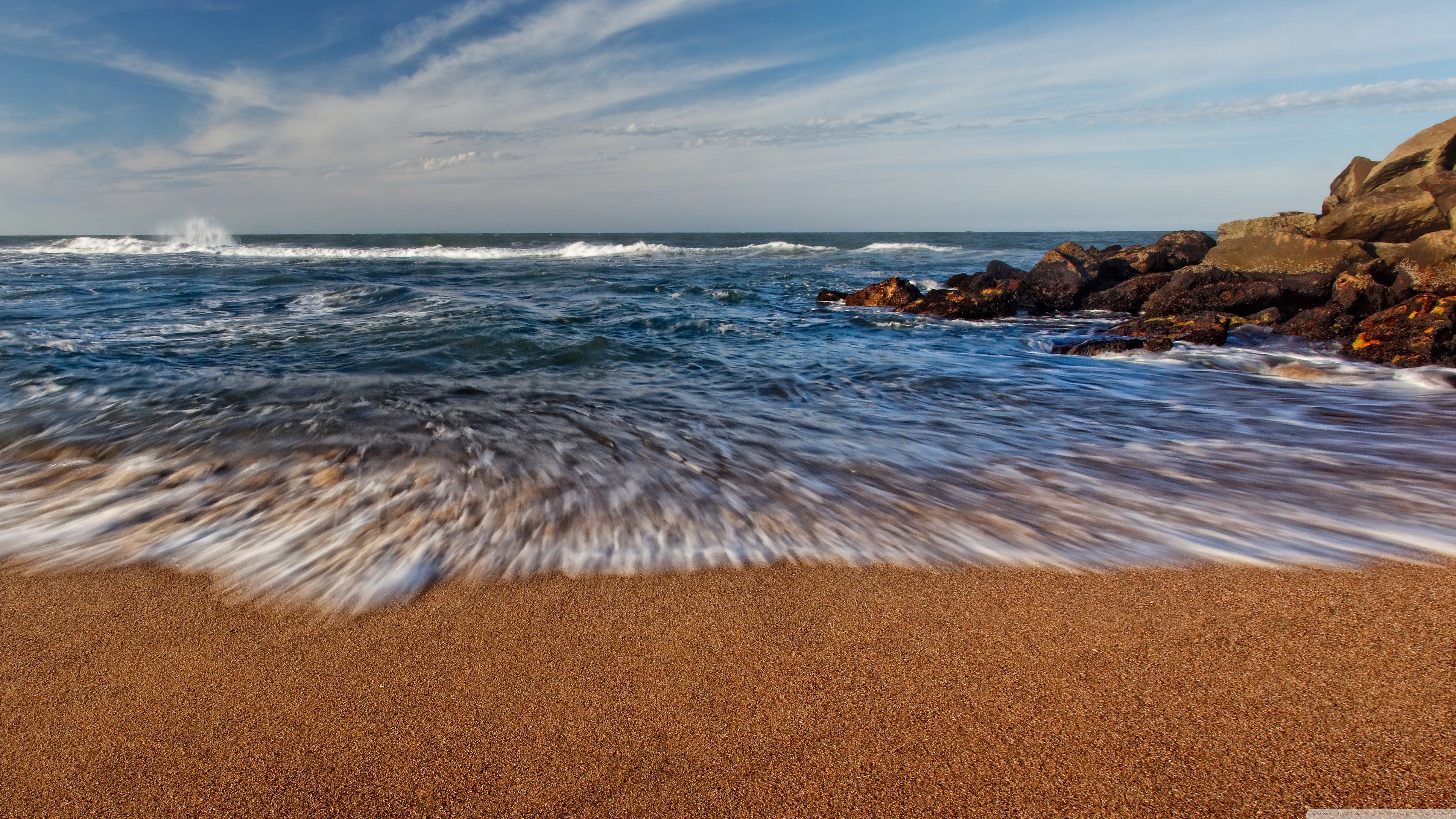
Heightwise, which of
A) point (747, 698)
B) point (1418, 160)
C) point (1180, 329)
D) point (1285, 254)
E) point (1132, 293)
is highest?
point (1418, 160)

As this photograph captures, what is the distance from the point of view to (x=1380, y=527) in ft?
8.27

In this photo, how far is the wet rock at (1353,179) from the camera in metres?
11.5

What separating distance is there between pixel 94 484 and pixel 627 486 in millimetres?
2356

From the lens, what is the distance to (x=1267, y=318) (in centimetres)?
825

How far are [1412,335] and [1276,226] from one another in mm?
5125

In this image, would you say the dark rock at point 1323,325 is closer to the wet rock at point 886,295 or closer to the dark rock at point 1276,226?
the dark rock at point 1276,226

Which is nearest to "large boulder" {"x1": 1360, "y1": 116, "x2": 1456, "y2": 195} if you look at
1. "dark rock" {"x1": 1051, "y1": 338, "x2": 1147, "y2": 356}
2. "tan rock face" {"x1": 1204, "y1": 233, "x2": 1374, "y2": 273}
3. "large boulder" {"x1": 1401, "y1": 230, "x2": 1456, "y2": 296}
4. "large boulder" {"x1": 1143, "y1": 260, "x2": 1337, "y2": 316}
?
"tan rock face" {"x1": 1204, "y1": 233, "x2": 1374, "y2": 273}

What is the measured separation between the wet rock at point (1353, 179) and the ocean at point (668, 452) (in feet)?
21.2

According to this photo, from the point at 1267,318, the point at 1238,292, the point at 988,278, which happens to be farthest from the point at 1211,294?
the point at 988,278

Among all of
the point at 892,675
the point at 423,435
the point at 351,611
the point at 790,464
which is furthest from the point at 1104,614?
the point at 423,435

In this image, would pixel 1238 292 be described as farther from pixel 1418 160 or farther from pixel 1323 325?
pixel 1418 160

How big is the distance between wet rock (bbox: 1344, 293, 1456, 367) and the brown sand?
5.64m

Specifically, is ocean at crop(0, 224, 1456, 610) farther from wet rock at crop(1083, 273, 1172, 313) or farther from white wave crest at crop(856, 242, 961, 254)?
white wave crest at crop(856, 242, 961, 254)

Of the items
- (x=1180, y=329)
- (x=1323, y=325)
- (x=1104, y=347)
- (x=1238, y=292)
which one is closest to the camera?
(x=1104, y=347)
